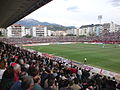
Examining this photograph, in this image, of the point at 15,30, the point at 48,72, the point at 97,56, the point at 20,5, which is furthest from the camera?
the point at 15,30

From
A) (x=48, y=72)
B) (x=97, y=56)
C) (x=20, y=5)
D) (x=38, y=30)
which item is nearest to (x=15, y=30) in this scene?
(x=38, y=30)

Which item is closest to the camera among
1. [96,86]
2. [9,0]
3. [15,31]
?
[96,86]

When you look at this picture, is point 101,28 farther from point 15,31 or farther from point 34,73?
point 34,73

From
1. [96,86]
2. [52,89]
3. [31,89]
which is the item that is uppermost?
[31,89]

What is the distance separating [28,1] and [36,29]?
163 m

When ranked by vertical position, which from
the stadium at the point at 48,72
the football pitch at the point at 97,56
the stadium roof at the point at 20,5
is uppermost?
the stadium roof at the point at 20,5

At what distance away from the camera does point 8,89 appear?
3816mm

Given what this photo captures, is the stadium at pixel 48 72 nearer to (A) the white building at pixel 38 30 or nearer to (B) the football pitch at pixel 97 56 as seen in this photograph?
(B) the football pitch at pixel 97 56

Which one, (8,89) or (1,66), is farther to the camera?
(1,66)

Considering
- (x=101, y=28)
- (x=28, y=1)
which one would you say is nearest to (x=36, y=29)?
(x=101, y=28)

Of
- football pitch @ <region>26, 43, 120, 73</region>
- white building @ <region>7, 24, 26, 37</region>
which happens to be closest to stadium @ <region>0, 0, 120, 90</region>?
football pitch @ <region>26, 43, 120, 73</region>

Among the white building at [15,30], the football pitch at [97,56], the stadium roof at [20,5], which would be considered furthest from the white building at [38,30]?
the stadium roof at [20,5]

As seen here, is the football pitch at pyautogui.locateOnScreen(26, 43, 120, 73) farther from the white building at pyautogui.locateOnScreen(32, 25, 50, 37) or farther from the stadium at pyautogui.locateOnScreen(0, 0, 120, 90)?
the white building at pyautogui.locateOnScreen(32, 25, 50, 37)

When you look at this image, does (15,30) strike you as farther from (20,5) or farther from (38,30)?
(20,5)
